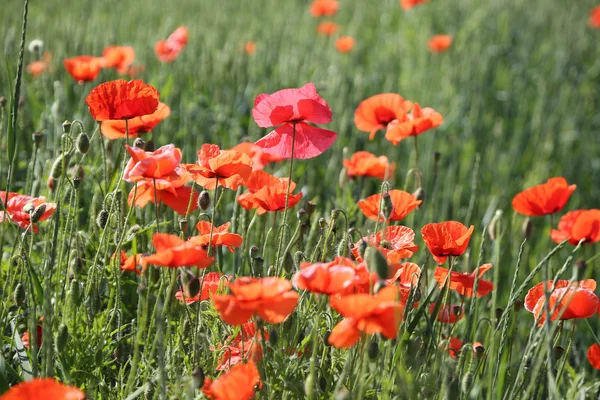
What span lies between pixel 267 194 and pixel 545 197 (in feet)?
2.54

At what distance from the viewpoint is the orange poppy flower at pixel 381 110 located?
2.22 meters

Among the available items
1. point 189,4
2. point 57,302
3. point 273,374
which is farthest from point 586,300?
point 189,4

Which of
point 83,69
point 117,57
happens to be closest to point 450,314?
point 83,69

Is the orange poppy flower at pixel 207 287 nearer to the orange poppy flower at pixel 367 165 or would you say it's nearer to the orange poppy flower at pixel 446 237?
the orange poppy flower at pixel 446 237

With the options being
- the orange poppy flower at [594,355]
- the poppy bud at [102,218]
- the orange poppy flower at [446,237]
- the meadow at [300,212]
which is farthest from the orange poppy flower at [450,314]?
the poppy bud at [102,218]

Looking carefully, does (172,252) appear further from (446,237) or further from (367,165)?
(367,165)

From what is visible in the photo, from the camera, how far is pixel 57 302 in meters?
1.57

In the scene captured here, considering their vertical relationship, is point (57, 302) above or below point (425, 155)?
above

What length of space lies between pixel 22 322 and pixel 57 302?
0.81ft

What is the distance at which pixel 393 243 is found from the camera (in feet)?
5.44

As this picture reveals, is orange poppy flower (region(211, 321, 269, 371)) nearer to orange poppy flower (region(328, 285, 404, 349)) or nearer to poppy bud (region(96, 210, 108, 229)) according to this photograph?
orange poppy flower (region(328, 285, 404, 349))

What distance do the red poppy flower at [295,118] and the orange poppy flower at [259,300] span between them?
1.78 feet

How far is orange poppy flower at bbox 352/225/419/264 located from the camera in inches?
58.6

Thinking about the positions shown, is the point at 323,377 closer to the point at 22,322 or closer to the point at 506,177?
the point at 22,322
